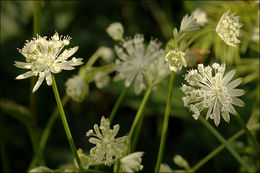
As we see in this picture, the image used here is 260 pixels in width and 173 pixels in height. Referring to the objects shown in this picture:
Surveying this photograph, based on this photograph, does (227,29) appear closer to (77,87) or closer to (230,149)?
(230,149)

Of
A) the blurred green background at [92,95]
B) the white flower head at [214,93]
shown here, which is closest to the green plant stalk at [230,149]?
the white flower head at [214,93]

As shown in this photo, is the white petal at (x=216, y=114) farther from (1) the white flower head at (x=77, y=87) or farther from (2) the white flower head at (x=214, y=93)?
(1) the white flower head at (x=77, y=87)

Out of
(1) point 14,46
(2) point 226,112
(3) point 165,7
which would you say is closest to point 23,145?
(1) point 14,46

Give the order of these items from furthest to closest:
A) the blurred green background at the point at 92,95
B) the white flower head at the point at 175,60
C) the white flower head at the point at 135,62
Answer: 1. the blurred green background at the point at 92,95
2. the white flower head at the point at 135,62
3. the white flower head at the point at 175,60

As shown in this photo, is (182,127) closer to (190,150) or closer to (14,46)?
(190,150)

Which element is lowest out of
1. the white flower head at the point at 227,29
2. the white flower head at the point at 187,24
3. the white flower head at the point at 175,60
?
the white flower head at the point at 175,60

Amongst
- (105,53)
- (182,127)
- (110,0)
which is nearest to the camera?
(105,53)

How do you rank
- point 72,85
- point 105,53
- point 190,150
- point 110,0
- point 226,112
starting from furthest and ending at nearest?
point 110,0 < point 190,150 < point 105,53 < point 72,85 < point 226,112

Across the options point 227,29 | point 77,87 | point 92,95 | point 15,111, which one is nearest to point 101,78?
point 77,87
